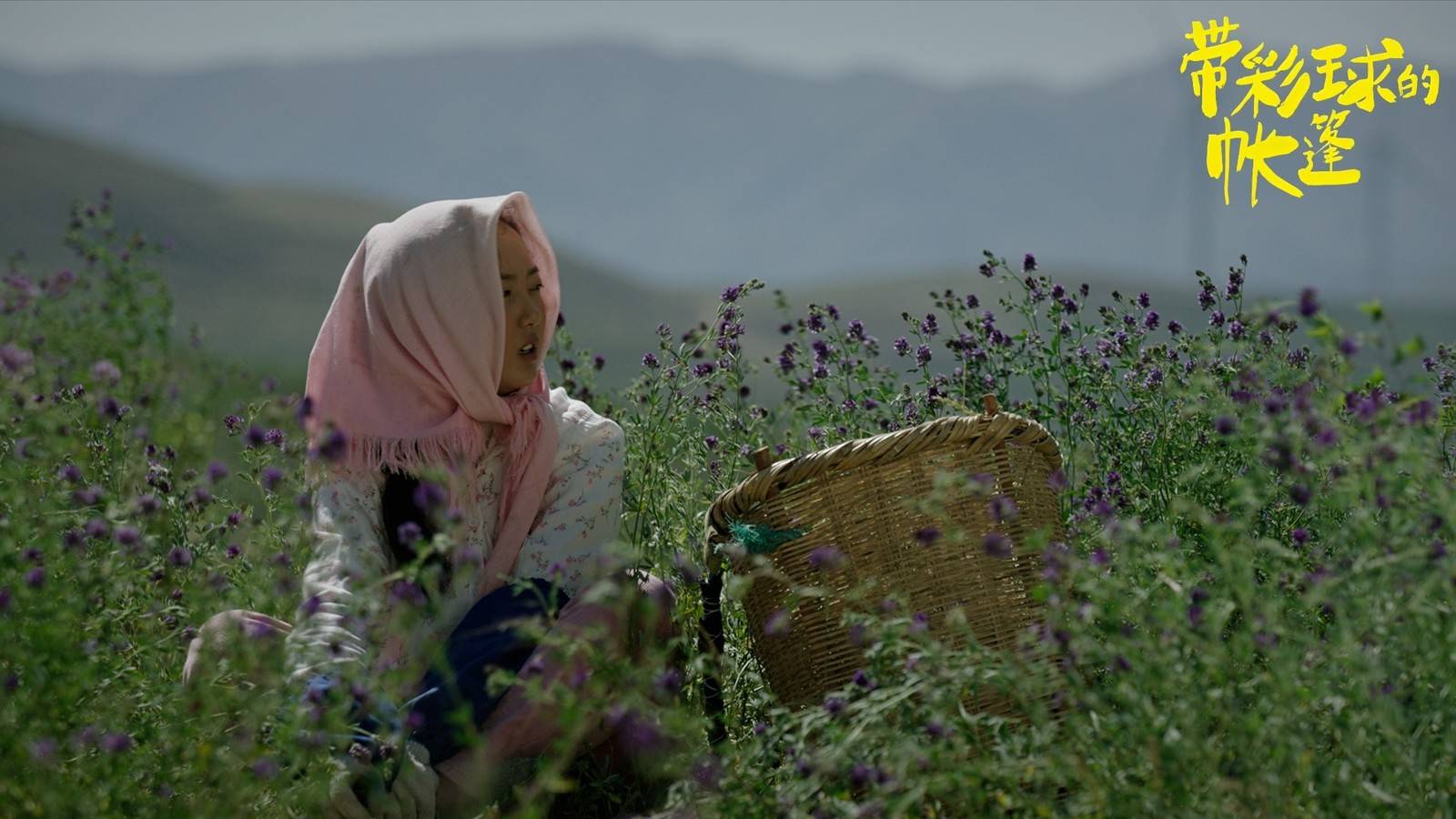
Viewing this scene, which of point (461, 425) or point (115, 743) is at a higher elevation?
point (461, 425)

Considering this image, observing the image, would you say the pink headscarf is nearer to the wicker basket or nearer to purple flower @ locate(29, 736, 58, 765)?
the wicker basket

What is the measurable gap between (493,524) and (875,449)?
877mm

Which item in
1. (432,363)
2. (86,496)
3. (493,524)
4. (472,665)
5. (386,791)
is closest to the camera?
(86,496)

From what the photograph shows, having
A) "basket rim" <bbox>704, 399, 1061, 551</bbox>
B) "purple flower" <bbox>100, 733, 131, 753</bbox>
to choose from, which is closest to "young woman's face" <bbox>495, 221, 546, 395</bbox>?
"basket rim" <bbox>704, 399, 1061, 551</bbox>

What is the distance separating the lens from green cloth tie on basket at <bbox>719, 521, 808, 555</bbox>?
8.32ft

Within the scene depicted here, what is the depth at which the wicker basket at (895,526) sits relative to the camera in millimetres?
2494

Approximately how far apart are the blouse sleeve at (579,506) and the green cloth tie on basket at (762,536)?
0.39 meters

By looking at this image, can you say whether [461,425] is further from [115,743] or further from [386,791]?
[115,743]

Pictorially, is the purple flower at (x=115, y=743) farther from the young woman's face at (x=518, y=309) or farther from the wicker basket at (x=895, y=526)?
the young woman's face at (x=518, y=309)

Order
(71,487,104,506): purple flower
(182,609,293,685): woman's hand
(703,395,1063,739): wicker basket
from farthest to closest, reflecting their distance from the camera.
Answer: (703,395,1063,739): wicker basket → (182,609,293,685): woman's hand → (71,487,104,506): purple flower

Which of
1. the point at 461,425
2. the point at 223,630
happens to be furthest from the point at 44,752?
the point at 461,425

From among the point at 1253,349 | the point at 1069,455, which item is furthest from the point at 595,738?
the point at 1253,349

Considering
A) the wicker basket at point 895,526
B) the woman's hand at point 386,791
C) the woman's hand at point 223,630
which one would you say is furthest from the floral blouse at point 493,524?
the wicker basket at point 895,526

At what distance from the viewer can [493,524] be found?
2.96 metres
